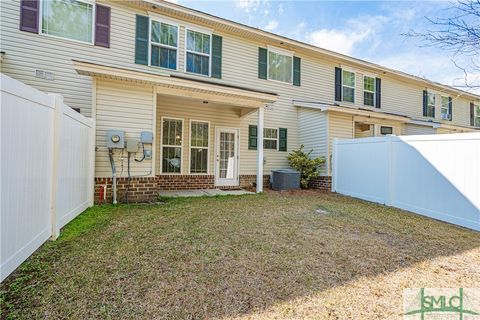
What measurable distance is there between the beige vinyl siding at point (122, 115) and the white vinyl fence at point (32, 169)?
1.66 metres

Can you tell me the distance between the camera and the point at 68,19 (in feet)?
22.7

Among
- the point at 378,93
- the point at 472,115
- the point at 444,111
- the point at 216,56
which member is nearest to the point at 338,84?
the point at 378,93

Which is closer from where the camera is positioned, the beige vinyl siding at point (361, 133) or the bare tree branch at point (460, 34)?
the bare tree branch at point (460, 34)

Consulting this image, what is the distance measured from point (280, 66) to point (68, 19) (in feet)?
23.9

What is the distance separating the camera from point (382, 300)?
2146 millimetres

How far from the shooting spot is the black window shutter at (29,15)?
6444 millimetres

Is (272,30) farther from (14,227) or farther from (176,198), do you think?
(14,227)

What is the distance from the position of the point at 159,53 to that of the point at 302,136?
620cm

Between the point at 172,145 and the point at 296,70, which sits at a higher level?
the point at 296,70

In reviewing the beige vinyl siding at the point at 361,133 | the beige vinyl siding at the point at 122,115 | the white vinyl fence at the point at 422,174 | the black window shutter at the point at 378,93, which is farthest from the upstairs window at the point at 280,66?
the beige vinyl siding at the point at 122,115

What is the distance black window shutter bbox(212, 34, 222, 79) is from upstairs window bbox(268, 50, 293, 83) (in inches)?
84.2

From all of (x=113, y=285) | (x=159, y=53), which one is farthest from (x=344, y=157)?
(x=113, y=285)

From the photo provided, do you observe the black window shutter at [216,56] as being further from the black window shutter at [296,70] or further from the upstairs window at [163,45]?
the black window shutter at [296,70]

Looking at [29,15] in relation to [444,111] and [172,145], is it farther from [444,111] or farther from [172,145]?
[444,111]
